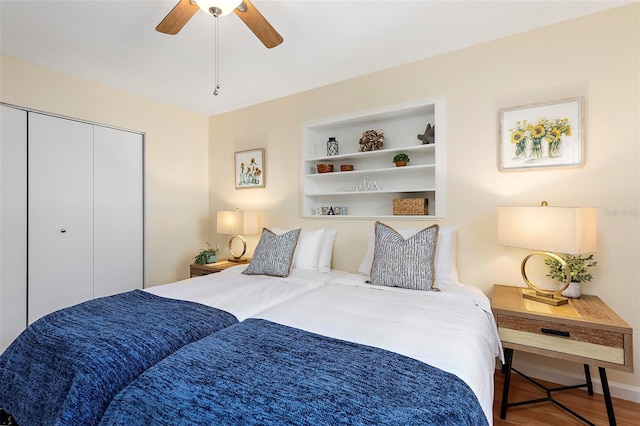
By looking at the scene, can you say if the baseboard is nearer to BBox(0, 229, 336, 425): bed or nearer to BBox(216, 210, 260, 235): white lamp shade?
BBox(0, 229, 336, 425): bed

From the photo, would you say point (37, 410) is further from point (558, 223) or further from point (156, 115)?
point (156, 115)

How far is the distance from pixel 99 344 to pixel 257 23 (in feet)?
5.84

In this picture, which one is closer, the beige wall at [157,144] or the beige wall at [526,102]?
the beige wall at [526,102]

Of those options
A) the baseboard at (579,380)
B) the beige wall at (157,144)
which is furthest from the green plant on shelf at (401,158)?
the beige wall at (157,144)

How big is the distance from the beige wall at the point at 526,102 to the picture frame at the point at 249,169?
33.5 inches

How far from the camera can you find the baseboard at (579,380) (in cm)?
193

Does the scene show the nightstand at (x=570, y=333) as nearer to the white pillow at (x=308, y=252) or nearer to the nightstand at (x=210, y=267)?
the white pillow at (x=308, y=252)

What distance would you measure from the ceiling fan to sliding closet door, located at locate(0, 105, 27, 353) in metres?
1.90

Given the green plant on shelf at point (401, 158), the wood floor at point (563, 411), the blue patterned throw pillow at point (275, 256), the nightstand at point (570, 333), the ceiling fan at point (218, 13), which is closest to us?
the nightstand at point (570, 333)

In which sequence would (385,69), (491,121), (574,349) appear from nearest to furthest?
(574,349), (491,121), (385,69)

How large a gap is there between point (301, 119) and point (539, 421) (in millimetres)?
3010

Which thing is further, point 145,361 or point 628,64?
point 628,64

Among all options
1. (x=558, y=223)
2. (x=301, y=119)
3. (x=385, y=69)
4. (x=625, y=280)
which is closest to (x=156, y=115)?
(x=301, y=119)

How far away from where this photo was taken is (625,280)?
1.95 meters
